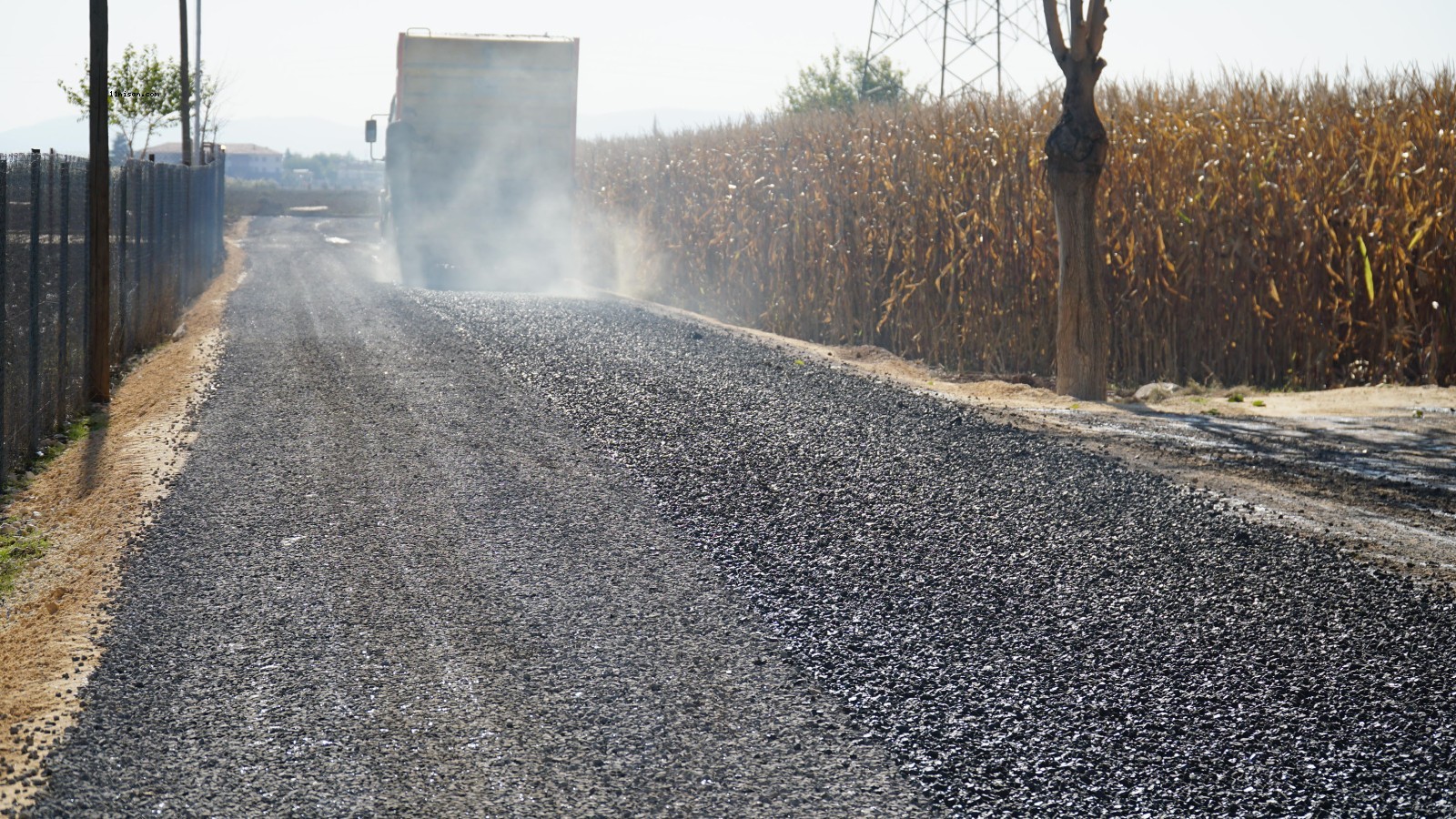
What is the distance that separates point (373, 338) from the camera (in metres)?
14.6

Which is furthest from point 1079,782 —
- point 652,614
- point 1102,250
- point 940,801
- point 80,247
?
point 1102,250

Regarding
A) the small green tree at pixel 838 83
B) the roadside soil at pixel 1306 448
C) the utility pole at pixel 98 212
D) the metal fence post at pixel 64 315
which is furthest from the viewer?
the small green tree at pixel 838 83

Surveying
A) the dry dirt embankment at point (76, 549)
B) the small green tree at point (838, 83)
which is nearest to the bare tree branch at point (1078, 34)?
the dry dirt embankment at point (76, 549)

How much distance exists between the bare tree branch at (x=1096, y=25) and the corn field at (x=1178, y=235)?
2138 mm

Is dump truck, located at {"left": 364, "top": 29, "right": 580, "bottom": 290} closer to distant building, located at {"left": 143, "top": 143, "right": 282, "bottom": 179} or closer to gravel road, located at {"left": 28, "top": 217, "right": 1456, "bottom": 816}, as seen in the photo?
gravel road, located at {"left": 28, "top": 217, "right": 1456, "bottom": 816}

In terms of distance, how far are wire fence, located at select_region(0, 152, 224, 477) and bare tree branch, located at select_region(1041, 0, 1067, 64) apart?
349 inches

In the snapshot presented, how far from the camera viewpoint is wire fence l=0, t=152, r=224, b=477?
7961mm

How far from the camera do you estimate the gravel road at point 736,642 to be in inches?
155

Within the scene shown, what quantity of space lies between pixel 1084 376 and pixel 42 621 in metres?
10.00

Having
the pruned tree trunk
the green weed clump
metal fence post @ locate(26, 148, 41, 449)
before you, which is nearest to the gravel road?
the green weed clump

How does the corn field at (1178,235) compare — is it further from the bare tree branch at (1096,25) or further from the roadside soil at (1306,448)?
the bare tree branch at (1096,25)

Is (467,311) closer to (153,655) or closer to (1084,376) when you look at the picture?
(1084,376)

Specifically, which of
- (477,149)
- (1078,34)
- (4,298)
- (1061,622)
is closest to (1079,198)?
(1078,34)

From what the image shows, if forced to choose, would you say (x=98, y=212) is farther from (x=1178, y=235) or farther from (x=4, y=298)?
(x=1178, y=235)
